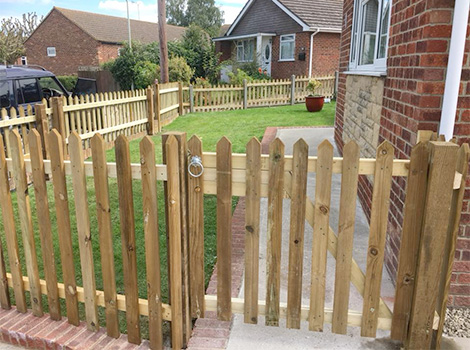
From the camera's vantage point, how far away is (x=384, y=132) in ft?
13.1

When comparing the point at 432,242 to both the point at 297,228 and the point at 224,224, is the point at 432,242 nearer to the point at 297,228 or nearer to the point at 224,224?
the point at 297,228

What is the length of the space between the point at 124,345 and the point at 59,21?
126 ft

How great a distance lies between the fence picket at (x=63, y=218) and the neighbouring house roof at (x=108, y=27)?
33.9 m

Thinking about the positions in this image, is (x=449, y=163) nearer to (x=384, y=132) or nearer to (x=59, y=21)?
(x=384, y=132)

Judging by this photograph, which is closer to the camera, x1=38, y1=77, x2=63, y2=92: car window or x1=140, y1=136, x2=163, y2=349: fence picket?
x1=140, y1=136, x2=163, y2=349: fence picket

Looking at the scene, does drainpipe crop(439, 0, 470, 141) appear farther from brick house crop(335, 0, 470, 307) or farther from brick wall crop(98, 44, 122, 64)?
brick wall crop(98, 44, 122, 64)

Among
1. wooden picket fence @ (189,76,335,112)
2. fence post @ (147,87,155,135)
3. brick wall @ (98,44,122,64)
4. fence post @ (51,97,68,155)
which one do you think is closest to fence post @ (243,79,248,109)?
wooden picket fence @ (189,76,335,112)

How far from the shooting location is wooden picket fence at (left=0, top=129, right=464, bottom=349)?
2254 millimetres

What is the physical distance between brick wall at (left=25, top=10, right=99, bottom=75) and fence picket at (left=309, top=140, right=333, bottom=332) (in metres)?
35.7

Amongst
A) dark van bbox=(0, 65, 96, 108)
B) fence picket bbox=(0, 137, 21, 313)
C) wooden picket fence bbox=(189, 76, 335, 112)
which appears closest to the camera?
fence picket bbox=(0, 137, 21, 313)

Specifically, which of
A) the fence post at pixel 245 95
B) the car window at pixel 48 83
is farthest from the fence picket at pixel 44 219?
the fence post at pixel 245 95

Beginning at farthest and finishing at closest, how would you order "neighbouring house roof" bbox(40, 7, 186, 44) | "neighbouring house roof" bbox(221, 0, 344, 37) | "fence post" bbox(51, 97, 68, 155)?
"neighbouring house roof" bbox(40, 7, 186, 44) < "neighbouring house roof" bbox(221, 0, 344, 37) < "fence post" bbox(51, 97, 68, 155)

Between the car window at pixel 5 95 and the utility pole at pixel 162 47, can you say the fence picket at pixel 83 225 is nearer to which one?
the car window at pixel 5 95

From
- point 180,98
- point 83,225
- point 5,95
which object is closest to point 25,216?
point 83,225
